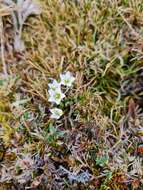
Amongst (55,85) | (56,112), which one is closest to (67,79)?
(55,85)

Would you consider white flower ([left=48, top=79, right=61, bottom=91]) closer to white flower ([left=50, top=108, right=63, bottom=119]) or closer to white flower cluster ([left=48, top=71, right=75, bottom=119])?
white flower cluster ([left=48, top=71, right=75, bottom=119])

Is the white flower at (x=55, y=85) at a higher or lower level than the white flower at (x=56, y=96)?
higher

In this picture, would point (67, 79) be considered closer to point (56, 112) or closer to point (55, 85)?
point (55, 85)

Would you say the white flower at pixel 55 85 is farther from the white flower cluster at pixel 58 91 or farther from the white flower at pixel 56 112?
the white flower at pixel 56 112

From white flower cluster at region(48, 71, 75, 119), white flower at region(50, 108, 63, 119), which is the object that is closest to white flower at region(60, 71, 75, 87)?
white flower cluster at region(48, 71, 75, 119)

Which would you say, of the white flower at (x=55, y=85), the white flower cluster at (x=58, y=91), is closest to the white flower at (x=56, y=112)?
the white flower cluster at (x=58, y=91)

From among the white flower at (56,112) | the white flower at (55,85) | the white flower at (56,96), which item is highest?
the white flower at (55,85)

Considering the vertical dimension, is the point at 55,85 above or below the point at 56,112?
above
